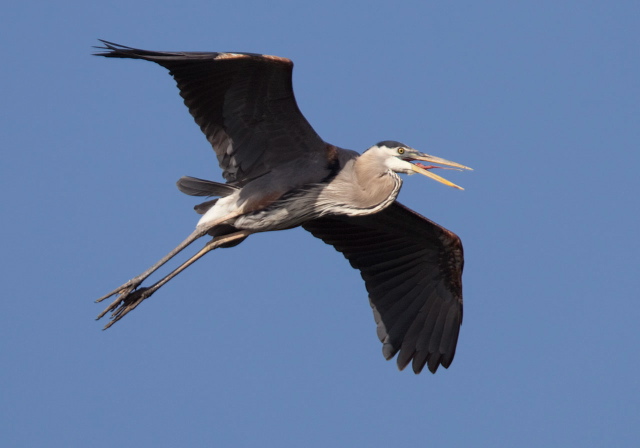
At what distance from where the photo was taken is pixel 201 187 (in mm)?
10008

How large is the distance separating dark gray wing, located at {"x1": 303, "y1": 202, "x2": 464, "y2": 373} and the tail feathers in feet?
4.78

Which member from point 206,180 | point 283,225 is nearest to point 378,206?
point 283,225

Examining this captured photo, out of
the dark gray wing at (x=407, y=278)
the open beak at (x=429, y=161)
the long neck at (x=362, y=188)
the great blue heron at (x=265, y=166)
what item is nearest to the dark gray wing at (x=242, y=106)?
the great blue heron at (x=265, y=166)

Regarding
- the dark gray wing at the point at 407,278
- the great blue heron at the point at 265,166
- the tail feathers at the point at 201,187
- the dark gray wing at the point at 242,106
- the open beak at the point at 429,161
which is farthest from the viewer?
the dark gray wing at the point at 407,278

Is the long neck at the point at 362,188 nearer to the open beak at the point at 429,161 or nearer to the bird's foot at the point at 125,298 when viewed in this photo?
the open beak at the point at 429,161

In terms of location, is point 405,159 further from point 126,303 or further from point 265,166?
point 126,303

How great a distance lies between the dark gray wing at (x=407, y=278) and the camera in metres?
11.2

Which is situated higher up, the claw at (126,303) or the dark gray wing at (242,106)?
the dark gray wing at (242,106)

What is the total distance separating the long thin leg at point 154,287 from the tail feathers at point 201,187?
0.44 m

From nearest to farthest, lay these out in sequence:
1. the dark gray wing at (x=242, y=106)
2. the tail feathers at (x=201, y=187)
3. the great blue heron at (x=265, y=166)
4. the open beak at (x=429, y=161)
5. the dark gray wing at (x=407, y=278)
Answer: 1. the dark gray wing at (x=242, y=106)
2. the great blue heron at (x=265, y=166)
3. the open beak at (x=429, y=161)
4. the tail feathers at (x=201, y=187)
5. the dark gray wing at (x=407, y=278)

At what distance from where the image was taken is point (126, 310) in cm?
1017

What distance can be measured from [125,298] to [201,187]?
1294mm

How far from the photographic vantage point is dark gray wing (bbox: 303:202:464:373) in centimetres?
1117

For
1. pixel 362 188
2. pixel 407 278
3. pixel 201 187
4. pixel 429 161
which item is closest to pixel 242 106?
pixel 201 187
